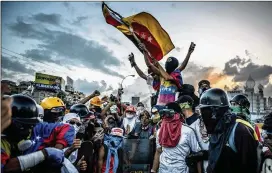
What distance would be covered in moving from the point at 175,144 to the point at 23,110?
2.84m

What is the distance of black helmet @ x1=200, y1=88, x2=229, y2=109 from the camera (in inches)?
133

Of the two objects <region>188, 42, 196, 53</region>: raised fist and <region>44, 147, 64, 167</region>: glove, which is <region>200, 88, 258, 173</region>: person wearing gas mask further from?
<region>188, 42, 196, 53</region>: raised fist

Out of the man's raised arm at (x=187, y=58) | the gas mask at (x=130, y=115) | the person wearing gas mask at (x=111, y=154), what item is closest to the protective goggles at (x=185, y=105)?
the person wearing gas mask at (x=111, y=154)

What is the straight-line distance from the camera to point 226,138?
2986 mm

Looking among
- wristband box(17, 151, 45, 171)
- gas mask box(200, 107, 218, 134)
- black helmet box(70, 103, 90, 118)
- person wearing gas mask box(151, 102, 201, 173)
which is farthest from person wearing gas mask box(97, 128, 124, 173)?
gas mask box(200, 107, 218, 134)

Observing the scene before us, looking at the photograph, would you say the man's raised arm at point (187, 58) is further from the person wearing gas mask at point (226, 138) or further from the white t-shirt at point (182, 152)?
the person wearing gas mask at point (226, 138)

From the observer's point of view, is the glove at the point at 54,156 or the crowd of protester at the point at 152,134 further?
the glove at the point at 54,156

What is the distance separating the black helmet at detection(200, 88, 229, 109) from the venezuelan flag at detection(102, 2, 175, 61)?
15.2 feet

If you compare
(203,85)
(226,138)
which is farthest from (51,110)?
(203,85)

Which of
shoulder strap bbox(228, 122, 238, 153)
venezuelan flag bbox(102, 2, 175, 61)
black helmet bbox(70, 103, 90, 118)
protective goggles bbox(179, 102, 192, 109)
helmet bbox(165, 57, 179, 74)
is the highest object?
venezuelan flag bbox(102, 2, 175, 61)

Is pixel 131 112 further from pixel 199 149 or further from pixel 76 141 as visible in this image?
pixel 76 141

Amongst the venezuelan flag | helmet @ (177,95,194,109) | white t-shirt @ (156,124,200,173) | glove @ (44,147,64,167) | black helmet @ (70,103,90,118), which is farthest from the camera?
the venezuelan flag

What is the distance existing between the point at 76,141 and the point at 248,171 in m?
2.31

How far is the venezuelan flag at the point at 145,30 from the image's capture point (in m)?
7.97
